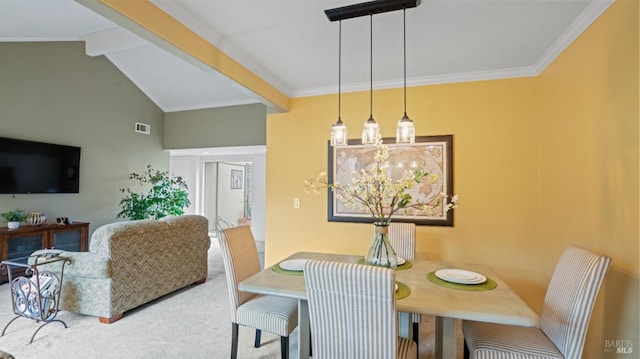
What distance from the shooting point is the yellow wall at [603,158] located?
163 cm

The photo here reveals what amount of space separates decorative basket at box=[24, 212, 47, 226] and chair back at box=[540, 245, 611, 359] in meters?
5.73

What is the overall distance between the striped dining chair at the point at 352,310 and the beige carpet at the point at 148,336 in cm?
118

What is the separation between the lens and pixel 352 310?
51.2 inches

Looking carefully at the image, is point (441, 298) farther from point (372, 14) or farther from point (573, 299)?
point (372, 14)

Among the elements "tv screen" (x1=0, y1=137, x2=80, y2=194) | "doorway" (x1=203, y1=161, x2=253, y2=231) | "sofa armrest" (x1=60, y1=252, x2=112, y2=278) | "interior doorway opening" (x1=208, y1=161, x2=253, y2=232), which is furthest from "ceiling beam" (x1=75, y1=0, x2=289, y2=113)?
"interior doorway opening" (x1=208, y1=161, x2=253, y2=232)

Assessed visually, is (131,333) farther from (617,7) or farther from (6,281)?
(617,7)

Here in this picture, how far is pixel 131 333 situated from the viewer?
256cm

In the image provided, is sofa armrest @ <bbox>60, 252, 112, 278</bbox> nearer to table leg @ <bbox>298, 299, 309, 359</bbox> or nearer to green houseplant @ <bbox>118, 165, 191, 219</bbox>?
table leg @ <bbox>298, 299, 309, 359</bbox>

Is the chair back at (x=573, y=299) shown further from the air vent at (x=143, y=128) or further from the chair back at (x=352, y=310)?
the air vent at (x=143, y=128)

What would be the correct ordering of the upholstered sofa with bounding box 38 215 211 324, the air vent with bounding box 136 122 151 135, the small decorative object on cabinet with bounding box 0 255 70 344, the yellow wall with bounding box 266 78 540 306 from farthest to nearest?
the air vent with bounding box 136 122 151 135
the yellow wall with bounding box 266 78 540 306
the upholstered sofa with bounding box 38 215 211 324
the small decorative object on cabinet with bounding box 0 255 70 344

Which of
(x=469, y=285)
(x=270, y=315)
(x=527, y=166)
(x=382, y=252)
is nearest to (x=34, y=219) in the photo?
(x=270, y=315)

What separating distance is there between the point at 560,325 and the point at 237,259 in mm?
1960

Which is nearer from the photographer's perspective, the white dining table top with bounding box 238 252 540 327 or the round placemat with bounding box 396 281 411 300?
the white dining table top with bounding box 238 252 540 327

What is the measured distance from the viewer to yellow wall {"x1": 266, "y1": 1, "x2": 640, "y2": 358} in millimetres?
1708
